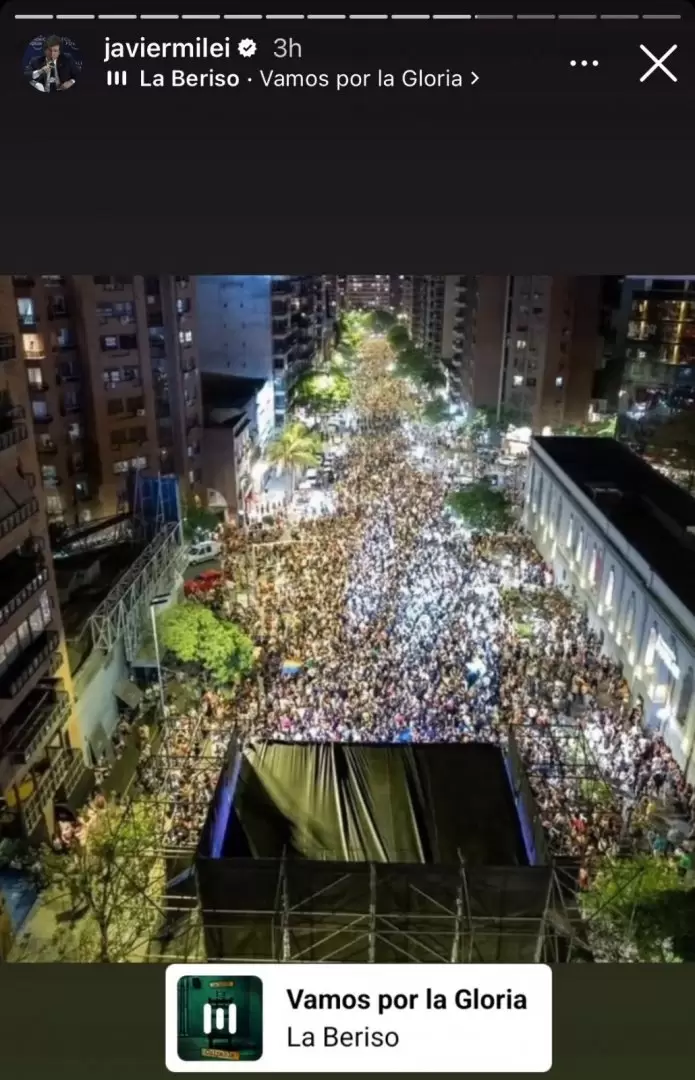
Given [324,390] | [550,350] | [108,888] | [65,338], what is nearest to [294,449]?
[324,390]

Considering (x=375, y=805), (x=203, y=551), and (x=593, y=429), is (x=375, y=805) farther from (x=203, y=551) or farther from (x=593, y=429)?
(x=593, y=429)

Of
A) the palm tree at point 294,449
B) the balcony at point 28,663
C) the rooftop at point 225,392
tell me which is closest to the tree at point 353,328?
the palm tree at point 294,449

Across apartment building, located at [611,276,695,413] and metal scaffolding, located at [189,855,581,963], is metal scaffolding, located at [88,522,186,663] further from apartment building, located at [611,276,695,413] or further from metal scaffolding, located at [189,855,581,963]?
apartment building, located at [611,276,695,413]

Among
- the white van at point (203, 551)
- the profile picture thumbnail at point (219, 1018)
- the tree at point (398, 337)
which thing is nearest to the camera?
the profile picture thumbnail at point (219, 1018)

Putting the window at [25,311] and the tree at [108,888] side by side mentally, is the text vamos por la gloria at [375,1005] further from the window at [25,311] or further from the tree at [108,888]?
the window at [25,311]

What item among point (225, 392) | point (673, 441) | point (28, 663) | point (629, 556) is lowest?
point (28, 663)

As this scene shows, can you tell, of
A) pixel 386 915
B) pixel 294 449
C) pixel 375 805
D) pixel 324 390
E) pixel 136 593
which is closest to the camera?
pixel 386 915
